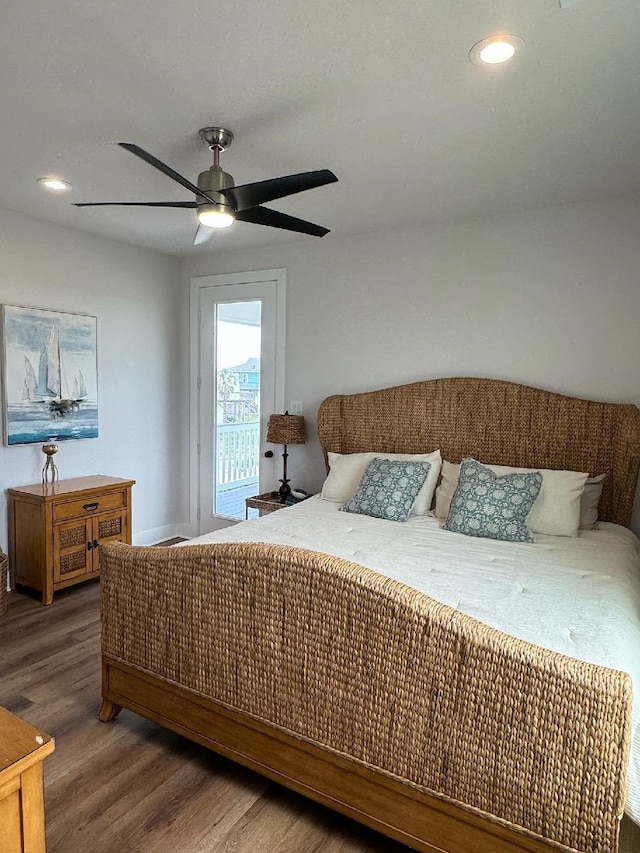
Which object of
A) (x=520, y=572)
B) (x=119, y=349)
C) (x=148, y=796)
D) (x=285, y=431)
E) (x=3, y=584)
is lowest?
(x=148, y=796)

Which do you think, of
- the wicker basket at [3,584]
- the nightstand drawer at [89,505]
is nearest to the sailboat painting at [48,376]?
the nightstand drawer at [89,505]

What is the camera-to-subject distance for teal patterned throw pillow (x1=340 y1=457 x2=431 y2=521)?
3.04 meters

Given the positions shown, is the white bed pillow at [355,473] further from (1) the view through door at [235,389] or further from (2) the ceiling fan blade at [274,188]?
(2) the ceiling fan blade at [274,188]

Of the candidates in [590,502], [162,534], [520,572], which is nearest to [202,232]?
[520,572]

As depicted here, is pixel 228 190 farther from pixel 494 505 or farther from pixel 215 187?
pixel 494 505

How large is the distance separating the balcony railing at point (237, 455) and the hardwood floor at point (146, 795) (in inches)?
83.9

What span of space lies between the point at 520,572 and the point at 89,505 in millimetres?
2866

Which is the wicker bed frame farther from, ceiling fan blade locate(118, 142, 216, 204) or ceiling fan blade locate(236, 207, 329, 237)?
ceiling fan blade locate(236, 207, 329, 237)

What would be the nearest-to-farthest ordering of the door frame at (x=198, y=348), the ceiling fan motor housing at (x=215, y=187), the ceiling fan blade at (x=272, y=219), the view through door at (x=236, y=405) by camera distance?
1. the ceiling fan motor housing at (x=215, y=187)
2. the ceiling fan blade at (x=272, y=219)
3. the door frame at (x=198, y=348)
4. the view through door at (x=236, y=405)

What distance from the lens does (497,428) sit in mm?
3305

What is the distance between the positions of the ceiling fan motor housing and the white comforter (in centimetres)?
148

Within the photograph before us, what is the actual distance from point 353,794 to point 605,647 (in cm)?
90

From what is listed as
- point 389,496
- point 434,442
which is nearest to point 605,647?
point 389,496

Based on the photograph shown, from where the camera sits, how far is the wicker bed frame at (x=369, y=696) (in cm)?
128
